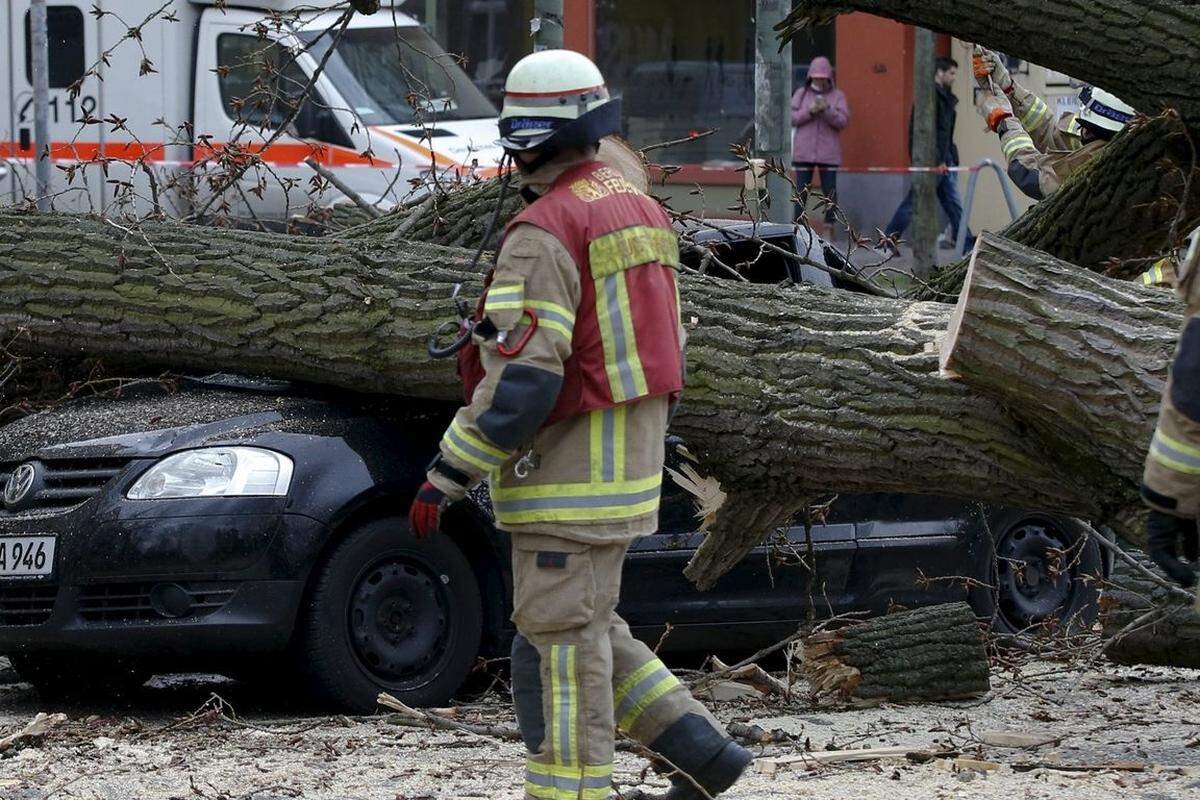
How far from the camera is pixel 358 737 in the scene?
17.9ft

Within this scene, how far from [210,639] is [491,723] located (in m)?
0.87

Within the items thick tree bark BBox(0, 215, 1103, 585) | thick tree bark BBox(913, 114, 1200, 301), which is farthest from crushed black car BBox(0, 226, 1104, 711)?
thick tree bark BBox(913, 114, 1200, 301)

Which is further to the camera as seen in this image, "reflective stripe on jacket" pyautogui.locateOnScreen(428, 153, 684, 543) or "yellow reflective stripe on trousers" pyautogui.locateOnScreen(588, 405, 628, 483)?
"yellow reflective stripe on trousers" pyautogui.locateOnScreen(588, 405, 628, 483)

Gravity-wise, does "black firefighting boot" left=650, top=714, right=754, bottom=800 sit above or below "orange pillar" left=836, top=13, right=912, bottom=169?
below

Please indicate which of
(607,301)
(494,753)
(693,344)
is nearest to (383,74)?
(693,344)

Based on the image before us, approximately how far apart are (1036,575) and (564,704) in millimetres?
3569

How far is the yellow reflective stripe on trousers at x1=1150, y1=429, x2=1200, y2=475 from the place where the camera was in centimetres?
361

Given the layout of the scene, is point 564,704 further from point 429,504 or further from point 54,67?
point 54,67

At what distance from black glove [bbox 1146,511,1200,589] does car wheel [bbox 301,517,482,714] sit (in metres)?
2.62

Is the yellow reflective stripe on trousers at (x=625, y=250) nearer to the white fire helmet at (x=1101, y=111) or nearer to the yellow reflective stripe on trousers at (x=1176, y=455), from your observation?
the yellow reflective stripe on trousers at (x=1176, y=455)

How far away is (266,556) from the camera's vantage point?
5695 millimetres

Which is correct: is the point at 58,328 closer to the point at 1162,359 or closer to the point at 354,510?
the point at 354,510

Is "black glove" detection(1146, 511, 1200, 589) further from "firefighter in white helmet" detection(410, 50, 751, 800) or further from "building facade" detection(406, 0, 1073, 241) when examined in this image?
"building facade" detection(406, 0, 1073, 241)

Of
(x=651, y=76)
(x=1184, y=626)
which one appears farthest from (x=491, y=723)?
(x=651, y=76)
